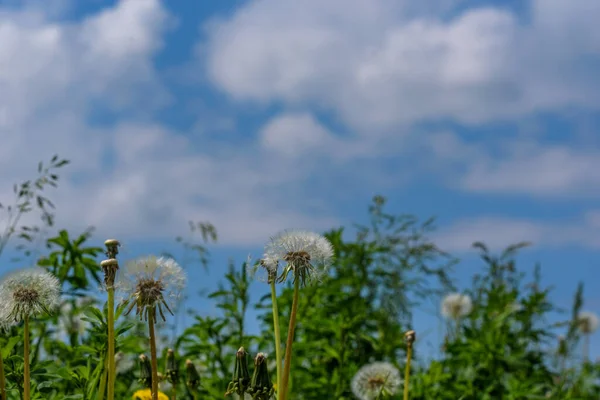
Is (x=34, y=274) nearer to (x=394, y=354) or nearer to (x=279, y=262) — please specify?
(x=279, y=262)

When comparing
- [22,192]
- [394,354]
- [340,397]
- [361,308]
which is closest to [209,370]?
[340,397]

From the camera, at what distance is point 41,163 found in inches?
175

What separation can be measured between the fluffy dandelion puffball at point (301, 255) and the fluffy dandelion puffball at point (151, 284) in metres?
0.19

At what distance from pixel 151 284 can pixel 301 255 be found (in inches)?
12.1

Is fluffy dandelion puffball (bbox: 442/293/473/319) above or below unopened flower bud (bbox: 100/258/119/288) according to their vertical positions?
above

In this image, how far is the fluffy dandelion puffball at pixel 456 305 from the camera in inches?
227

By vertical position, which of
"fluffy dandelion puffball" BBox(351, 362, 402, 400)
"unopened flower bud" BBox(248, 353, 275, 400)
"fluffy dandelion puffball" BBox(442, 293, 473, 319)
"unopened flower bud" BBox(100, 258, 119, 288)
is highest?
"fluffy dandelion puffball" BBox(442, 293, 473, 319)

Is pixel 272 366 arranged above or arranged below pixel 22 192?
below

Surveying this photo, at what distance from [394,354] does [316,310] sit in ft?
2.03

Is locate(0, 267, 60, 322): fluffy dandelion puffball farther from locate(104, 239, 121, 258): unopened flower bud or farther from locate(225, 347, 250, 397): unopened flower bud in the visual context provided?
locate(225, 347, 250, 397): unopened flower bud

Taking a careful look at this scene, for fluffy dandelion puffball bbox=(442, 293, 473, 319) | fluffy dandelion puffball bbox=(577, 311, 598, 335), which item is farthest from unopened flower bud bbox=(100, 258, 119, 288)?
fluffy dandelion puffball bbox=(577, 311, 598, 335)

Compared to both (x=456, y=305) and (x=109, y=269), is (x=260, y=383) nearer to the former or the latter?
(x=109, y=269)

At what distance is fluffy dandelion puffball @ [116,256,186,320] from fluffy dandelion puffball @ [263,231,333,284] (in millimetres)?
191

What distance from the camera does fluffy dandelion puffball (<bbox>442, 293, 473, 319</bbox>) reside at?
19.0 ft
